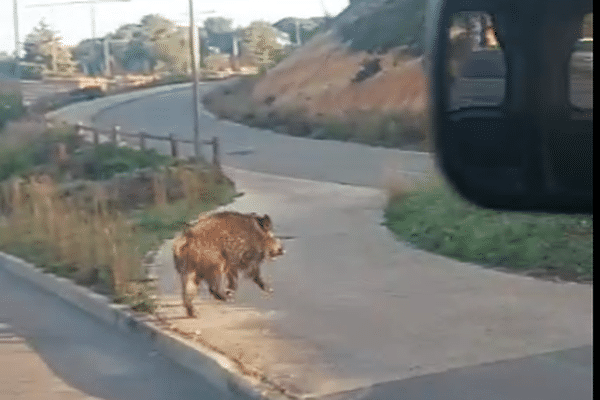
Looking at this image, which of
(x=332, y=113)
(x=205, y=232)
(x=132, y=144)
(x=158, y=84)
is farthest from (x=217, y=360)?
(x=158, y=84)

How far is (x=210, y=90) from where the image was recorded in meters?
61.1

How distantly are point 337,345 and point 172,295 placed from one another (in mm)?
2609

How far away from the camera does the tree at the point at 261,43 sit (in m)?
65.8

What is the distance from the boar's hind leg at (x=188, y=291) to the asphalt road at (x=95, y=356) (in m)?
0.49

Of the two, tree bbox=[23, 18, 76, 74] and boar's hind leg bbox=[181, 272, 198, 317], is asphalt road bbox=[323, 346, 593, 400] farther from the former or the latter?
tree bbox=[23, 18, 76, 74]

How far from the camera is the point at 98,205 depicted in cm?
1748

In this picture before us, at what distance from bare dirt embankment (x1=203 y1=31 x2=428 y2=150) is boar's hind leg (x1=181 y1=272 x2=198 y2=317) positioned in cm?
1986

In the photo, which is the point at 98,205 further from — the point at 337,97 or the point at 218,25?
the point at 218,25

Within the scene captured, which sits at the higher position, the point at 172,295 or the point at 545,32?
the point at 545,32

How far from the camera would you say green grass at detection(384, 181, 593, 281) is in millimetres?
9992

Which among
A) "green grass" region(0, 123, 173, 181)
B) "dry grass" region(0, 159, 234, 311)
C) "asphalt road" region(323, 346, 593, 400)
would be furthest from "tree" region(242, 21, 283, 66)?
"asphalt road" region(323, 346, 593, 400)

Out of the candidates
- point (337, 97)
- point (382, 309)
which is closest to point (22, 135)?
point (337, 97)

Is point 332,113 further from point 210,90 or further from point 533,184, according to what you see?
point 533,184

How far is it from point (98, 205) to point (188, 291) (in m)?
9.36
